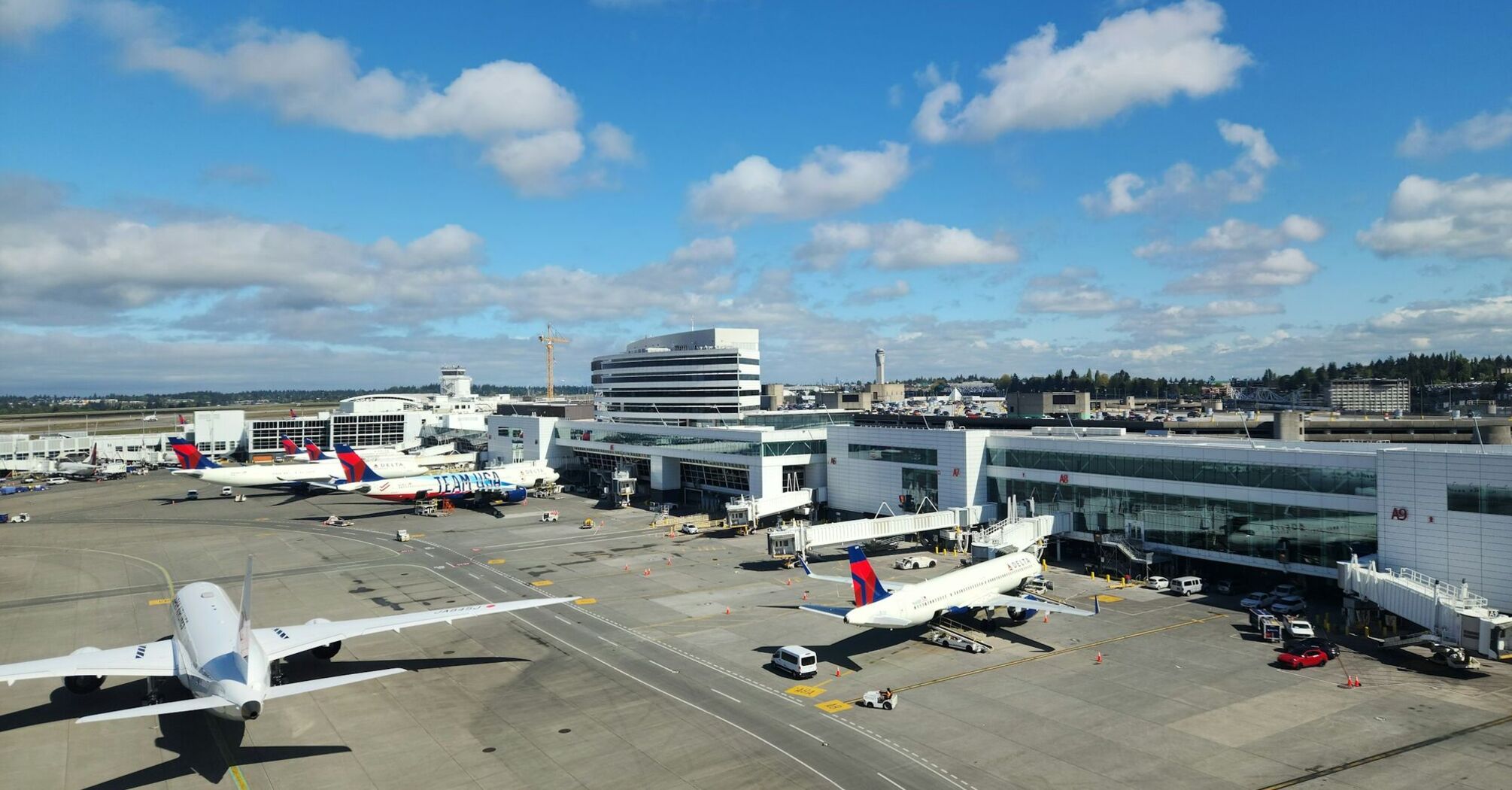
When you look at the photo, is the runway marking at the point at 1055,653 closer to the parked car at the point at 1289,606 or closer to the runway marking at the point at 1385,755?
the parked car at the point at 1289,606

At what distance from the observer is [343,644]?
162 feet

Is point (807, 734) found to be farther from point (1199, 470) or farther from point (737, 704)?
point (1199, 470)

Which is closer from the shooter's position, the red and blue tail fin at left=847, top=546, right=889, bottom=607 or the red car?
the red car

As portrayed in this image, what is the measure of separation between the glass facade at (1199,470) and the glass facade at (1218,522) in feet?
5.02

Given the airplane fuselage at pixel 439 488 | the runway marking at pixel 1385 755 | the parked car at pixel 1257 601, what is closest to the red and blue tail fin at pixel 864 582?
the runway marking at pixel 1385 755

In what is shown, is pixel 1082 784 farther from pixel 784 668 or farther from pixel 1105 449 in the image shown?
pixel 1105 449

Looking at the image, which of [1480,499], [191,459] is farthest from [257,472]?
[1480,499]

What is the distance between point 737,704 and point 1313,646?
32891mm

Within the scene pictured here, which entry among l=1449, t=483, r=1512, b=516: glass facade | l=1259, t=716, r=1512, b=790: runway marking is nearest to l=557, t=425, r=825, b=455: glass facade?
l=1449, t=483, r=1512, b=516: glass facade

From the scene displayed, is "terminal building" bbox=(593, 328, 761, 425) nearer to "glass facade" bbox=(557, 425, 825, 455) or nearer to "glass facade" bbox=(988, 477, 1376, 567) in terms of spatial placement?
"glass facade" bbox=(557, 425, 825, 455)

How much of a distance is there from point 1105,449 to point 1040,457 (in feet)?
23.6

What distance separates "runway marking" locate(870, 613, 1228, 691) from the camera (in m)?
42.8

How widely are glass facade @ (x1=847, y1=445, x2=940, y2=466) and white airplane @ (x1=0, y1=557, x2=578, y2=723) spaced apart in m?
51.2

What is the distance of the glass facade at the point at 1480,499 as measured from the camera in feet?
161
